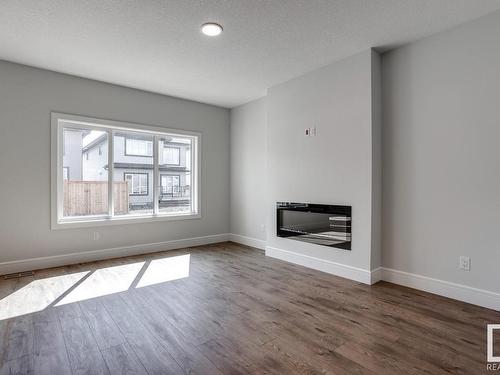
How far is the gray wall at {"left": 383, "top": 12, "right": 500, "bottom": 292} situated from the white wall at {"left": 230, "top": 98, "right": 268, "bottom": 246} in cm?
222

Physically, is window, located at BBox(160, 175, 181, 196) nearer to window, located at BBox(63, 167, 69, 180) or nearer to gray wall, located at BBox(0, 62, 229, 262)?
gray wall, located at BBox(0, 62, 229, 262)

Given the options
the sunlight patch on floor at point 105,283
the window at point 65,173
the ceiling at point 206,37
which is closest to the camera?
the ceiling at point 206,37

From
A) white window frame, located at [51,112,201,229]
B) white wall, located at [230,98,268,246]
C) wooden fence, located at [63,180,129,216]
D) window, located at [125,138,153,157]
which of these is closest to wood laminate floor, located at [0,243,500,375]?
white window frame, located at [51,112,201,229]

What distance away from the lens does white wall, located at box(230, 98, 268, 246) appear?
5172 mm

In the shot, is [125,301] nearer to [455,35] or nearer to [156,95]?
[156,95]

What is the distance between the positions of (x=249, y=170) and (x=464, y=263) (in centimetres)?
353

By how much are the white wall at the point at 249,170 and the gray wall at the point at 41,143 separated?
132cm

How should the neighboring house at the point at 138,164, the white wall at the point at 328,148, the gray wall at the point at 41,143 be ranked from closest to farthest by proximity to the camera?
1. the white wall at the point at 328,148
2. the gray wall at the point at 41,143
3. the neighboring house at the point at 138,164

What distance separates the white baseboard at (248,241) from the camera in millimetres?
5145

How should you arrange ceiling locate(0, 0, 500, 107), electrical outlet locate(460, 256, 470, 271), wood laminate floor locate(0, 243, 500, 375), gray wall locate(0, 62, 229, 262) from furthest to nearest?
gray wall locate(0, 62, 229, 262) < electrical outlet locate(460, 256, 470, 271) < ceiling locate(0, 0, 500, 107) < wood laminate floor locate(0, 243, 500, 375)

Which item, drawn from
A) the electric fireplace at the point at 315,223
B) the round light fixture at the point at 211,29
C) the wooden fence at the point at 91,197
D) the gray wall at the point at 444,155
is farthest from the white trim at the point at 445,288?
the wooden fence at the point at 91,197

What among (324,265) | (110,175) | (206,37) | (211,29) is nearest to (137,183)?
(110,175)

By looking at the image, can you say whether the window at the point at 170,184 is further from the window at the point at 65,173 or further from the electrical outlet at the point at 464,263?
the electrical outlet at the point at 464,263

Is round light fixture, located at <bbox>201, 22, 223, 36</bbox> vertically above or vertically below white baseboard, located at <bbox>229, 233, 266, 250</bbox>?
above
